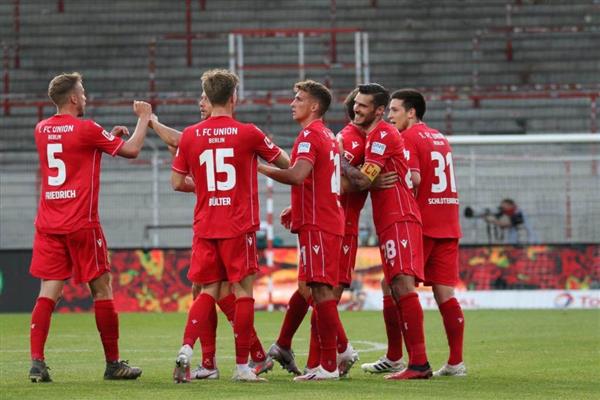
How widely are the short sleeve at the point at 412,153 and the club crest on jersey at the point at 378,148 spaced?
0.51 meters

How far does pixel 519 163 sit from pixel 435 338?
25.3 ft

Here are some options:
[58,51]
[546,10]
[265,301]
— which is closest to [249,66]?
[58,51]

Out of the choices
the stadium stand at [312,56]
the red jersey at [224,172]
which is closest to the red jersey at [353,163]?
the red jersey at [224,172]

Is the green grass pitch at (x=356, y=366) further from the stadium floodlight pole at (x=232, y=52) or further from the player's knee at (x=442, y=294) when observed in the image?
the stadium floodlight pole at (x=232, y=52)

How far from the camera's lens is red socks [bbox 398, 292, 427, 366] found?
10055 millimetres

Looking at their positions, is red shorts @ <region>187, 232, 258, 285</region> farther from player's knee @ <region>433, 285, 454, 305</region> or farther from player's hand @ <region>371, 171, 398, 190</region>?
player's knee @ <region>433, 285, 454, 305</region>

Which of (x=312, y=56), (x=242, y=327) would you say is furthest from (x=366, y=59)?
(x=242, y=327)

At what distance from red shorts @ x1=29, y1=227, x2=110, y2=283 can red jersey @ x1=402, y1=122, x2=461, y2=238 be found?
2482 millimetres

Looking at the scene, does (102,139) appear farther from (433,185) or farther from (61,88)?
(433,185)

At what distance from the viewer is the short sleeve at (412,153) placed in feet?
34.9

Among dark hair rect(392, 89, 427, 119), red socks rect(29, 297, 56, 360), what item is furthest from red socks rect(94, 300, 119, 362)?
dark hair rect(392, 89, 427, 119)

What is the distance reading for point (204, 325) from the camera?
31.1 ft

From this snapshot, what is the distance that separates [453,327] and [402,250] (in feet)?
2.98

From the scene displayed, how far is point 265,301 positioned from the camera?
71.2 feet
